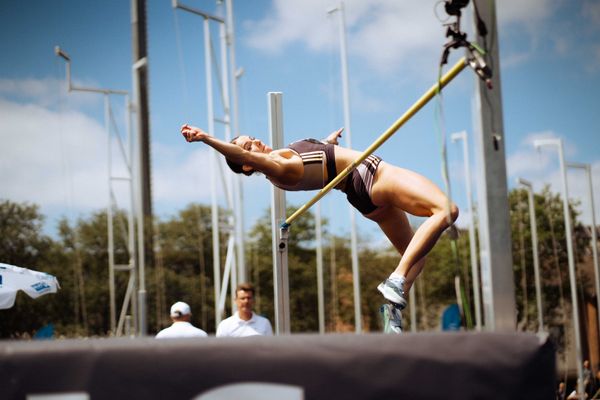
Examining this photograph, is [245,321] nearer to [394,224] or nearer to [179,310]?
[179,310]

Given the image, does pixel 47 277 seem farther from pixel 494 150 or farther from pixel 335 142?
pixel 494 150

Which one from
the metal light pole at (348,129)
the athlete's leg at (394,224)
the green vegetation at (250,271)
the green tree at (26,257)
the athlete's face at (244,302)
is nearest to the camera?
the athlete's leg at (394,224)

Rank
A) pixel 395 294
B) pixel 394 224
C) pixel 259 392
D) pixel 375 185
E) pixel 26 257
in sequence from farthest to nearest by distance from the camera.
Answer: pixel 26 257 → pixel 394 224 → pixel 375 185 → pixel 395 294 → pixel 259 392

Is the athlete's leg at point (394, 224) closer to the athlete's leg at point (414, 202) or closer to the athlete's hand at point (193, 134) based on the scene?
the athlete's leg at point (414, 202)

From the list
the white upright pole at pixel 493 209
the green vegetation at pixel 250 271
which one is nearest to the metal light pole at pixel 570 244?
the green vegetation at pixel 250 271

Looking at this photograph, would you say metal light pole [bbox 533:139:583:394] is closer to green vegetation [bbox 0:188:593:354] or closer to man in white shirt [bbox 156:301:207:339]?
green vegetation [bbox 0:188:593:354]

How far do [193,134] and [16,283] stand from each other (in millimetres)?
5008

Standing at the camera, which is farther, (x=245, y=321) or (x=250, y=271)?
(x=250, y=271)

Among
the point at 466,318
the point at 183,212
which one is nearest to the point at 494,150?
the point at 466,318

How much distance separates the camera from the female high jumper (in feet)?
16.2

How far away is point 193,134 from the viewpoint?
498 centimetres

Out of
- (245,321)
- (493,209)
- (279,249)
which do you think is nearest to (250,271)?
(245,321)

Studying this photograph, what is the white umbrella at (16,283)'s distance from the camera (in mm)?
8984

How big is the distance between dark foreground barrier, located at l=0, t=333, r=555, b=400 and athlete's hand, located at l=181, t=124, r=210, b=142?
98.3 inches
